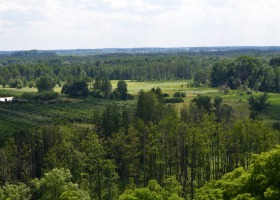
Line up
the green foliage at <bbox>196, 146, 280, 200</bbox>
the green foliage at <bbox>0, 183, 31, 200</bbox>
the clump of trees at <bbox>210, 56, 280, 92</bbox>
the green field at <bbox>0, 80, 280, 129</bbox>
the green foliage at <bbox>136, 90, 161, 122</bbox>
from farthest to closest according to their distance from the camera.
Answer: the clump of trees at <bbox>210, 56, 280, 92</bbox>
the green field at <bbox>0, 80, 280, 129</bbox>
the green foliage at <bbox>136, 90, 161, 122</bbox>
the green foliage at <bbox>0, 183, 31, 200</bbox>
the green foliage at <bbox>196, 146, 280, 200</bbox>

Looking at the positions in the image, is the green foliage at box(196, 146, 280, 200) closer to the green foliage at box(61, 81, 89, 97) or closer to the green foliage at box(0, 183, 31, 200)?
the green foliage at box(0, 183, 31, 200)

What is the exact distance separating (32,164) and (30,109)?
66346 mm

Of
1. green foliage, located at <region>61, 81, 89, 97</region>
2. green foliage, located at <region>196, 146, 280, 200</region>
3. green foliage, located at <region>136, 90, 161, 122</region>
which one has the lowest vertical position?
green foliage, located at <region>61, 81, 89, 97</region>

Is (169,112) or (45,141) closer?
(45,141)

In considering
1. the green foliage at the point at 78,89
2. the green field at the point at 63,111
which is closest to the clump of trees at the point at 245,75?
the green field at the point at 63,111

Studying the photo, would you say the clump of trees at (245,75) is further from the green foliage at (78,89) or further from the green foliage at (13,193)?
the green foliage at (13,193)

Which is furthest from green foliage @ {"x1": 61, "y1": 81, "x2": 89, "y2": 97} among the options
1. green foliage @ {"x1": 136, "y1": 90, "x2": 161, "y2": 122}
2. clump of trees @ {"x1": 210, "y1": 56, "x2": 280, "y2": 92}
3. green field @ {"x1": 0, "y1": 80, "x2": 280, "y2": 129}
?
green foliage @ {"x1": 136, "y1": 90, "x2": 161, "y2": 122}

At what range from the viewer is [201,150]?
54.6 m

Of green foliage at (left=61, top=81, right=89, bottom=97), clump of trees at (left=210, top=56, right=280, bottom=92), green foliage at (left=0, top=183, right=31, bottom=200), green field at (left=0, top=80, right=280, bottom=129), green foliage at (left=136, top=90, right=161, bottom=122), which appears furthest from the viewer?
clump of trees at (left=210, top=56, right=280, bottom=92)

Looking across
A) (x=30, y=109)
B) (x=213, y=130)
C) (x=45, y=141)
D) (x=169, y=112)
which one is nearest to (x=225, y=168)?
(x=213, y=130)

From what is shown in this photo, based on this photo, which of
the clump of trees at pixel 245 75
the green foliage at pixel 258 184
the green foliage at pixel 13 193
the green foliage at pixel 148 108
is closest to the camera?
the green foliage at pixel 258 184

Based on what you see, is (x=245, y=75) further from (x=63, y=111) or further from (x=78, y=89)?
(x=63, y=111)

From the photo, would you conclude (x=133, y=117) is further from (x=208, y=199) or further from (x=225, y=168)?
(x=208, y=199)

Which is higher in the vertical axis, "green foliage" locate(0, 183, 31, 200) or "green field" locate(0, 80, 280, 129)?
"green foliage" locate(0, 183, 31, 200)
